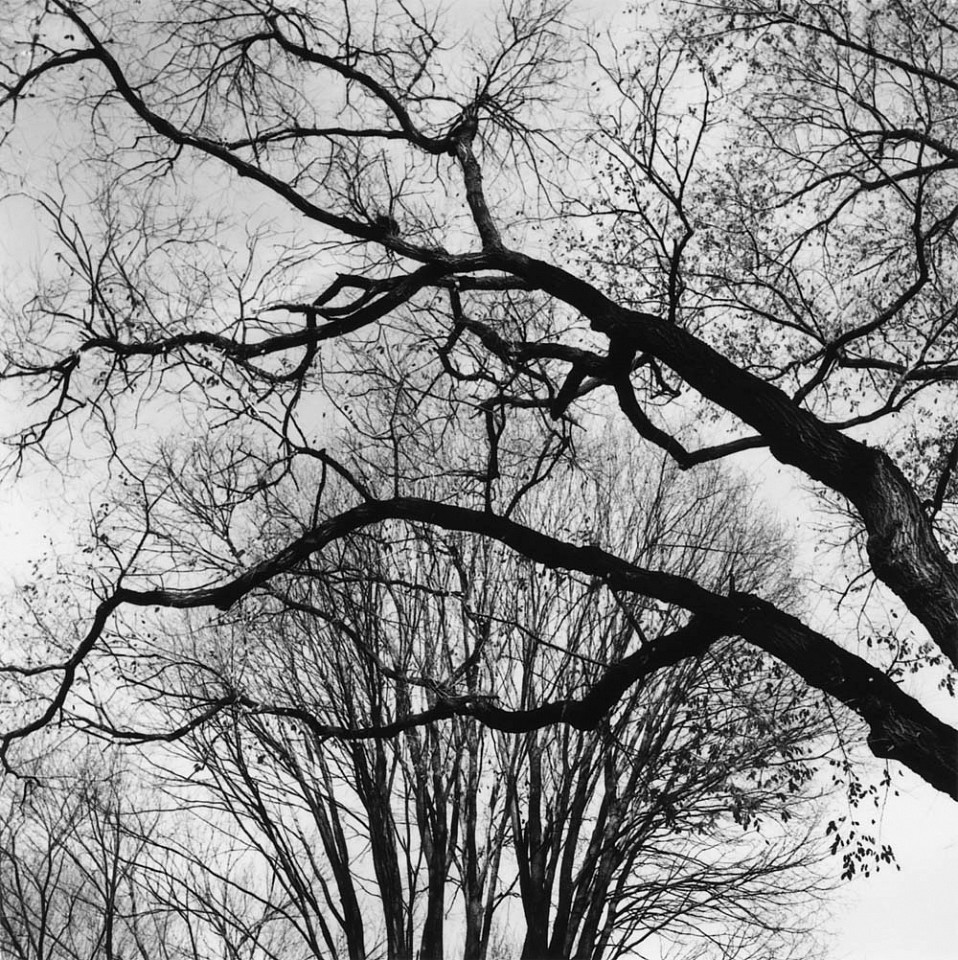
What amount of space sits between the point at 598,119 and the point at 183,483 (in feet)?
26.0

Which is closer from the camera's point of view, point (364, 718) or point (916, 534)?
point (916, 534)

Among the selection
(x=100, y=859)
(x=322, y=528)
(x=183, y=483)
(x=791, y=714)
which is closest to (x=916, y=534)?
(x=322, y=528)

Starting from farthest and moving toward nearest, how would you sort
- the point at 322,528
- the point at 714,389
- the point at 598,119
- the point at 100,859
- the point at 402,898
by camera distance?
the point at 100,859, the point at 402,898, the point at 598,119, the point at 322,528, the point at 714,389

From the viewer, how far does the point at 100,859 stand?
15.6 m

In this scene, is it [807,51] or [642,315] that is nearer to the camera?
[642,315]

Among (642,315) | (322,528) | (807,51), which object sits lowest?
(322,528)

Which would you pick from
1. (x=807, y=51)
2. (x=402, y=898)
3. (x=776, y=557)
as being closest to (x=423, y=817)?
(x=402, y=898)

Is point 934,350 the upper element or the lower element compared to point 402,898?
upper

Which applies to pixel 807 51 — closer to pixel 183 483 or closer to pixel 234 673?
pixel 183 483

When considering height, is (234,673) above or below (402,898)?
above

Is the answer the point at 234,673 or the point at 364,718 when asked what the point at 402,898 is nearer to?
the point at 364,718

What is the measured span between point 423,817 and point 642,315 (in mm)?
8703

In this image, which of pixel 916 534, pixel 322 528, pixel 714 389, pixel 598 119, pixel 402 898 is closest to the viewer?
pixel 916 534

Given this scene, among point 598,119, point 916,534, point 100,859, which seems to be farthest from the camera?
point 100,859
